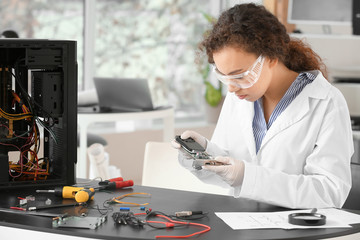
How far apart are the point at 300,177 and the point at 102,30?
3684mm

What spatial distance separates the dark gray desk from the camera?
59.5 inches

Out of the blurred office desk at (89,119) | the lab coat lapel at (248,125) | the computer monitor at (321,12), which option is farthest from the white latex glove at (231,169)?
the computer monitor at (321,12)

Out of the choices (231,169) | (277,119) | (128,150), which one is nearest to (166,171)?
(277,119)

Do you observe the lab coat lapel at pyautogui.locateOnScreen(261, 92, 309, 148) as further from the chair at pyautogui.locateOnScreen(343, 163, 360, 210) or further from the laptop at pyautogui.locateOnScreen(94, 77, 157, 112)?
the laptop at pyautogui.locateOnScreen(94, 77, 157, 112)

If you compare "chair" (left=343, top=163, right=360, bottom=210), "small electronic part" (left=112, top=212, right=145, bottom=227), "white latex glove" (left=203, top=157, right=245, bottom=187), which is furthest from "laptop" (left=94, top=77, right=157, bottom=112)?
"small electronic part" (left=112, top=212, right=145, bottom=227)

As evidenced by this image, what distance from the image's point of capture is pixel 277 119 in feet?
6.61

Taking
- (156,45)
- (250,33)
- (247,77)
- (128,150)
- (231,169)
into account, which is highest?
(156,45)

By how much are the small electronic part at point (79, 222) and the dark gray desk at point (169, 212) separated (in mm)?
16

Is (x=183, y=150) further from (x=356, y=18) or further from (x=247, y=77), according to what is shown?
(x=356, y=18)

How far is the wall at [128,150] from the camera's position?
5109 mm

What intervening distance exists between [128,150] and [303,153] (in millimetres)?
3339

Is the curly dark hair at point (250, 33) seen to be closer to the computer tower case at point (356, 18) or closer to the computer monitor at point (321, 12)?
the computer tower case at point (356, 18)

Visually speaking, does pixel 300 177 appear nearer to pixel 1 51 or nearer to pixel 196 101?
pixel 1 51

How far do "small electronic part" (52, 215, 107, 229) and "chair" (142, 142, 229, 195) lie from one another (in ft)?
2.75
